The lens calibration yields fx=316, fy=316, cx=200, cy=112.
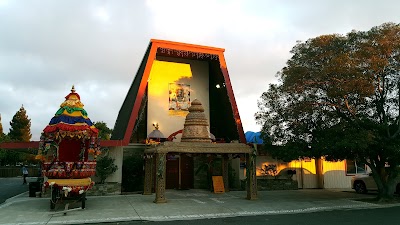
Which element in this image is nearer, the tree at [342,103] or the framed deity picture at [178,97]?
the tree at [342,103]

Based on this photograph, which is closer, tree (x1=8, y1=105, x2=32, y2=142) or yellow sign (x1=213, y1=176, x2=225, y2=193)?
yellow sign (x1=213, y1=176, x2=225, y2=193)

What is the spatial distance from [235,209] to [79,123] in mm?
7167

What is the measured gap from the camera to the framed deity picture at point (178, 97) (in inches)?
827

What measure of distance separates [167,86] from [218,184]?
724 cm

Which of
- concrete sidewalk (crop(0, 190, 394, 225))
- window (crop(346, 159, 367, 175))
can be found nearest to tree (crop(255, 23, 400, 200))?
concrete sidewalk (crop(0, 190, 394, 225))

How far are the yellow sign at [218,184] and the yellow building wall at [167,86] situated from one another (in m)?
3.78

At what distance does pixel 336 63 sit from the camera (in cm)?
1348

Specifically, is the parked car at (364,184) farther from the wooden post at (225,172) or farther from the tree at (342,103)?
the wooden post at (225,172)

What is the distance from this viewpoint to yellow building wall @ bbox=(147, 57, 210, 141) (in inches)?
810

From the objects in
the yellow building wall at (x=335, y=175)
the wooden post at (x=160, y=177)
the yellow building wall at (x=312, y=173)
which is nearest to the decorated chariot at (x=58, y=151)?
the wooden post at (x=160, y=177)

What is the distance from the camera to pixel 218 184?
18656mm

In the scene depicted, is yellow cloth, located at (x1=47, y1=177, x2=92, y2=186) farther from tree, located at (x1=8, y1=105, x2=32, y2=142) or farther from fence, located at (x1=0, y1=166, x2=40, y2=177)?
tree, located at (x1=8, y1=105, x2=32, y2=142)

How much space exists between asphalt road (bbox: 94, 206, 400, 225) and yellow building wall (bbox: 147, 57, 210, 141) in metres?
10.6

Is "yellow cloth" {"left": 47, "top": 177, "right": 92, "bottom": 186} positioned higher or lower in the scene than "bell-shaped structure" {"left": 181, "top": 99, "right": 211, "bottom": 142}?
lower
